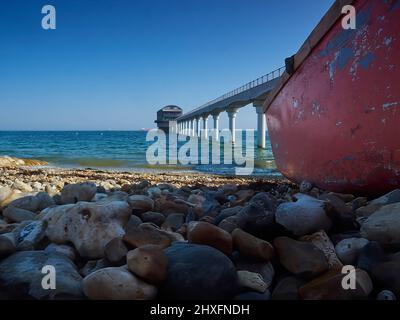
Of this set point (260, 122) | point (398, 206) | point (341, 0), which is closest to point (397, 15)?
point (341, 0)

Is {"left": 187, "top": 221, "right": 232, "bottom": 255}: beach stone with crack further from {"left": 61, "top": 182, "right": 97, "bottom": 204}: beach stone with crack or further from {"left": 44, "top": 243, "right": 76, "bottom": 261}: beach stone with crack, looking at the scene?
{"left": 61, "top": 182, "right": 97, "bottom": 204}: beach stone with crack

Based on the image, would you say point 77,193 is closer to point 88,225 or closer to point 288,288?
point 88,225

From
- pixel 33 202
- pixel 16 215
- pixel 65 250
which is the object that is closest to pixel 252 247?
pixel 65 250

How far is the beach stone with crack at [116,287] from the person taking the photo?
157cm

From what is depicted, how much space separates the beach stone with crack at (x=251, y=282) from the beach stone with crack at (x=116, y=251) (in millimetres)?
713

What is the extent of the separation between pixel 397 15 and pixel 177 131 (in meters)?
74.8

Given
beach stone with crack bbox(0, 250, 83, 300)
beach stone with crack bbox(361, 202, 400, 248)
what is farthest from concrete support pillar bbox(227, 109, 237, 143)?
beach stone with crack bbox(0, 250, 83, 300)

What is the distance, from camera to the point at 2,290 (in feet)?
5.49

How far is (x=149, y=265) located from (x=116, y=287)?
7.0 inches

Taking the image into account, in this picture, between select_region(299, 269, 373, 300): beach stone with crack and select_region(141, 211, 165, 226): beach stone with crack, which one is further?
select_region(141, 211, 165, 226): beach stone with crack

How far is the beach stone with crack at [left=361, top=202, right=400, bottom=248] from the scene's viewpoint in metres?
1.98

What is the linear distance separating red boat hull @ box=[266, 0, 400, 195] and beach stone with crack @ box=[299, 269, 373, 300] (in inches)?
64.5

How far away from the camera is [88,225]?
2.39m

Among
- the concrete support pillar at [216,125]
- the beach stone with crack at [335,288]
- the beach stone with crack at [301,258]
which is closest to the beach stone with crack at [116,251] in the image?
the beach stone with crack at [301,258]
